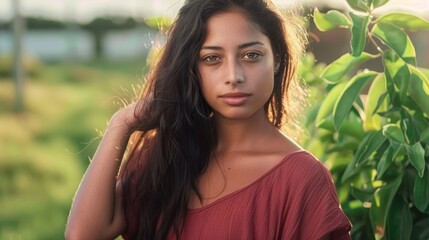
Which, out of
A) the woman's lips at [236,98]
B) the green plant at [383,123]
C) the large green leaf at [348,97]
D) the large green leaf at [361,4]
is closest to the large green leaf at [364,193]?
the green plant at [383,123]

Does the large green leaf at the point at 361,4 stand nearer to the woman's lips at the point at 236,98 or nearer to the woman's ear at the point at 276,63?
the woman's ear at the point at 276,63

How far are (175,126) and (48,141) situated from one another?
917 centimetres

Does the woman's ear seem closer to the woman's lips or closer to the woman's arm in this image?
the woman's lips

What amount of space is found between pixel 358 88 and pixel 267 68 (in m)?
0.46

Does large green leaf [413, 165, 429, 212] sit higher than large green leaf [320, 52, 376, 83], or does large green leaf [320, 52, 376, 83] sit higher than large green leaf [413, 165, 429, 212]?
large green leaf [320, 52, 376, 83]

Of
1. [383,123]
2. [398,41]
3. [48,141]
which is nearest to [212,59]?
[398,41]

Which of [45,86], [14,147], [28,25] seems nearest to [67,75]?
[45,86]

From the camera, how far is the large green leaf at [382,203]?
2.90 meters

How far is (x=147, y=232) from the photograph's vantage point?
8.95 feet

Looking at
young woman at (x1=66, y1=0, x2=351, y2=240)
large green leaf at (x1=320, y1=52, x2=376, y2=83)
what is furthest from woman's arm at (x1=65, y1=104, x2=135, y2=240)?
large green leaf at (x1=320, y1=52, x2=376, y2=83)

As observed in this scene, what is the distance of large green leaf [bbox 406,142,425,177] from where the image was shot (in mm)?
A: 2662

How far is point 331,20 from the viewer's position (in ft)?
9.48

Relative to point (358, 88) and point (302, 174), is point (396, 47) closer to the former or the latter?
point (358, 88)

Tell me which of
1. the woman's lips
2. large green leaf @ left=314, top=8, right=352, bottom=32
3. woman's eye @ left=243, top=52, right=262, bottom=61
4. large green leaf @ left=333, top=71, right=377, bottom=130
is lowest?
large green leaf @ left=333, top=71, right=377, bottom=130
